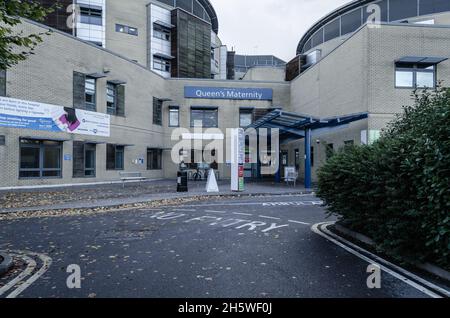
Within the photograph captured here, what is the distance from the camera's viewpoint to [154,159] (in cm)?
3070

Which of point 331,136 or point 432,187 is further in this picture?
point 331,136

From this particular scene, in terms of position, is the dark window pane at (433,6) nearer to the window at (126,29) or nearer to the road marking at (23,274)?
the window at (126,29)

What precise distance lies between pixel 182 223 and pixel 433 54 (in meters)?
20.7

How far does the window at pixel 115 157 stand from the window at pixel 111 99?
2755mm

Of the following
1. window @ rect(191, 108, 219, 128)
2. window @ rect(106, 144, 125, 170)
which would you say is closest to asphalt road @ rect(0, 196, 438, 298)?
window @ rect(106, 144, 125, 170)

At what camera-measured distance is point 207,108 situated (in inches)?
1304

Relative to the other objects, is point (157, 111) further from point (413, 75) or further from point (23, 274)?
point (23, 274)

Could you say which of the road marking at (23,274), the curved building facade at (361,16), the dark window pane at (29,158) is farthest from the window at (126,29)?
the road marking at (23,274)

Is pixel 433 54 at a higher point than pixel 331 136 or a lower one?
higher

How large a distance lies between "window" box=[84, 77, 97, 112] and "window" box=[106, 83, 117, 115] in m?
1.33

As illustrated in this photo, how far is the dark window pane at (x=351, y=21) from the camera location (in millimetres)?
38500
